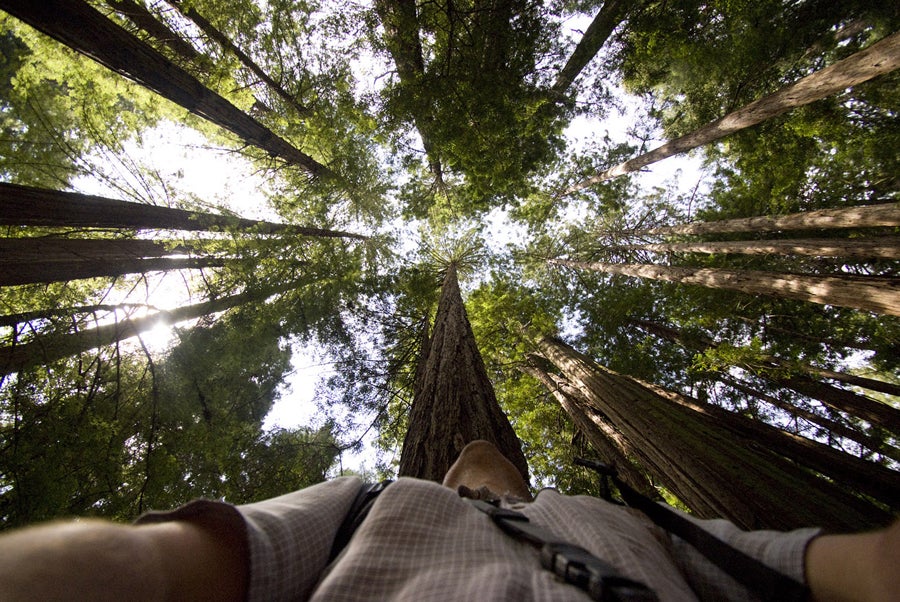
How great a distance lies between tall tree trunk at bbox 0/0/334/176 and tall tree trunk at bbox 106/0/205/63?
3.44 ft

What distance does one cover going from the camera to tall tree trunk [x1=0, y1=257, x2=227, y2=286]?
4051 millimetres

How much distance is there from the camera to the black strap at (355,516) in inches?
38.2

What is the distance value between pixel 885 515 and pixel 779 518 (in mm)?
1598

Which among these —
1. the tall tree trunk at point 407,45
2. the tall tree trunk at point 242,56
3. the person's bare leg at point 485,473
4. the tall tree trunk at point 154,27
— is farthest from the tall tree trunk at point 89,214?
the person's bare leg at point 485,473

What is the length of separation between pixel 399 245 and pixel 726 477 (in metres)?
8.72

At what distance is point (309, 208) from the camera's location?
764cm

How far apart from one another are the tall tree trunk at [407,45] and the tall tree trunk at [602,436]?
5.51 meters

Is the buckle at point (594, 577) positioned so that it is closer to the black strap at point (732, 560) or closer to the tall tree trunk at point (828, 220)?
the black strap at point (732, 560)

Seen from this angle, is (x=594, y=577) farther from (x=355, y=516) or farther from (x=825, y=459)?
(x=825, y=459)

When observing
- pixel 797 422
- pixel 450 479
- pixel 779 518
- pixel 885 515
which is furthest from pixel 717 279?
pixel 450 479

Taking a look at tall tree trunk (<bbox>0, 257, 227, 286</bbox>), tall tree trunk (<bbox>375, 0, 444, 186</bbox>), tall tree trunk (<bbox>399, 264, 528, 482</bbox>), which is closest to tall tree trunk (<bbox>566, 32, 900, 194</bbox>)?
tall tree trunk (<bbox>375, 0, 444, 186</bbox>)

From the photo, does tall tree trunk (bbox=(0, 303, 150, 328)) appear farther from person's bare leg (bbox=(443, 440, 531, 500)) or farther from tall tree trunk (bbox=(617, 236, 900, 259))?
tall tree trunk (bbox=(617, 236, 900, 259))

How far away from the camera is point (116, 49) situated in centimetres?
361

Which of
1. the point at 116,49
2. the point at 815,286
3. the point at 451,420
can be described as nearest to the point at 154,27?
the point at 116,49
